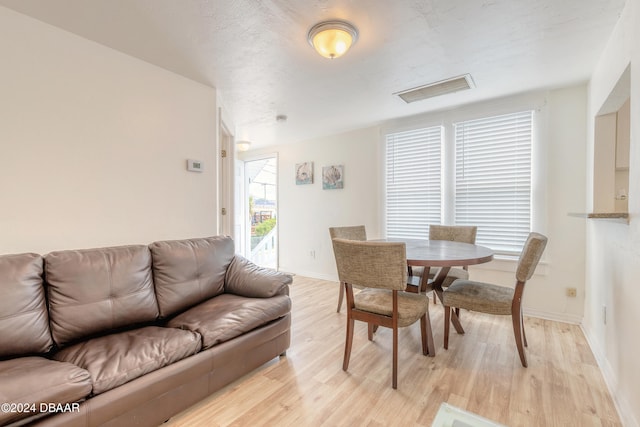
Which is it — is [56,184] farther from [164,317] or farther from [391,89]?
[391,89]

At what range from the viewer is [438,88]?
2.77m

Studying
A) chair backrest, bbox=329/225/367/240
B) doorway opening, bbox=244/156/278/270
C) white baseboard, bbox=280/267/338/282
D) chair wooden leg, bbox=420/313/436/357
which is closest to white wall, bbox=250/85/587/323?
chair backrest, bbox=329/225/367/240

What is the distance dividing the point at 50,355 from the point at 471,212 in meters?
3.76

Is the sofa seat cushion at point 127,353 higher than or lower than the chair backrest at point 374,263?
lower

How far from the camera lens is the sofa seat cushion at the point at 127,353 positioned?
51.1 inches

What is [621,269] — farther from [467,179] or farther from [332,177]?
[332,177]

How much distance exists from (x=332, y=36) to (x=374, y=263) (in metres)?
1.48

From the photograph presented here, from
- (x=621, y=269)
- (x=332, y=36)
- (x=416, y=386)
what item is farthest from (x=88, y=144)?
(x=621, y=269)

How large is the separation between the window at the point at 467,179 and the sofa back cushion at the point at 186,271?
2.48 m

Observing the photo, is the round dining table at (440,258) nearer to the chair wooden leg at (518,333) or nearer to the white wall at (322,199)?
the chair wooden leg at (518,333)

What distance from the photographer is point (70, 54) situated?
1932 millimetres

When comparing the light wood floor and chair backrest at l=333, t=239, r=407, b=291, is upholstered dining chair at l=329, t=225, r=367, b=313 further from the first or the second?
chair backrest at l=333, t=239, r=407, b=291

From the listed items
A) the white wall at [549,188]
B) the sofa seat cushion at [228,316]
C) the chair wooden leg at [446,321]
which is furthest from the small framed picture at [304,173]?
the chair wooden leg at [446,321]

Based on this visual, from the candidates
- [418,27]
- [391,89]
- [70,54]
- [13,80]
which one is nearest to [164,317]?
[13,80]
